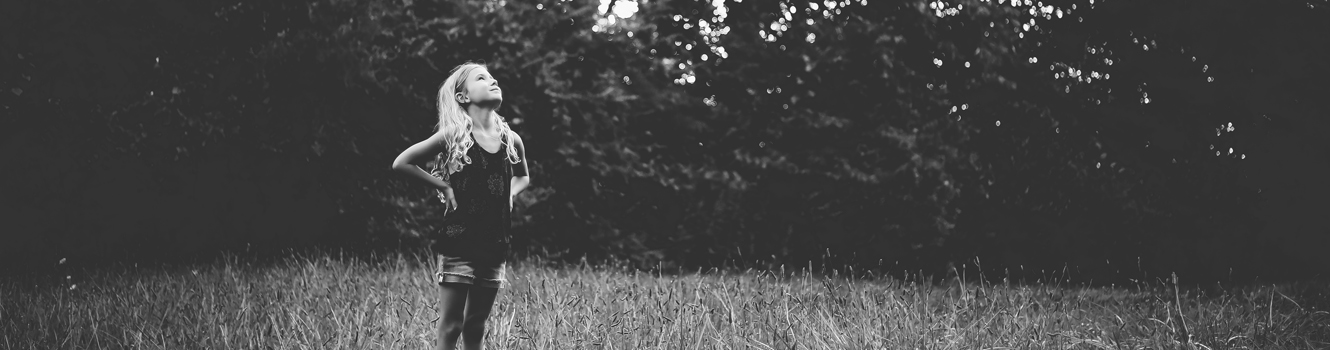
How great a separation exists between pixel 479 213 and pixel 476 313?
37 centimetres

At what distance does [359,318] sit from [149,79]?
349 cm

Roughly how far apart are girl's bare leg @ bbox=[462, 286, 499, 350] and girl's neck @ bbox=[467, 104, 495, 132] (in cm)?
56

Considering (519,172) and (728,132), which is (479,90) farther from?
(728,132)

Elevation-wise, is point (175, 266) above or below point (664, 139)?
below

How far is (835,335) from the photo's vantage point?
12.4 ft

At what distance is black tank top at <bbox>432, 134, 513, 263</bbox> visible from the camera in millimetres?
3049

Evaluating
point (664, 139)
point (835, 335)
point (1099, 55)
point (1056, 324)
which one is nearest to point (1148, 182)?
point (1099, 55)

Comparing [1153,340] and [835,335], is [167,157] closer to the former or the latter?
[835,335]

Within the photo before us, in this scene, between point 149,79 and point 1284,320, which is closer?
point 1284,320

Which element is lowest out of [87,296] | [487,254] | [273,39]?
[87,296]

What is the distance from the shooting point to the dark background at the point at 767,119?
20.2 feet

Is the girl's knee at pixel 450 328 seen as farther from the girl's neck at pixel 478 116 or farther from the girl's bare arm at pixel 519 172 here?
the girl's neck at pixel 478 116

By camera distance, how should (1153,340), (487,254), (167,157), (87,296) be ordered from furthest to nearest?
(167,157) < (87,296) < (1153,340) < (487,254)

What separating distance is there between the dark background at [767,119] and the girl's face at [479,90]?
309 cm
